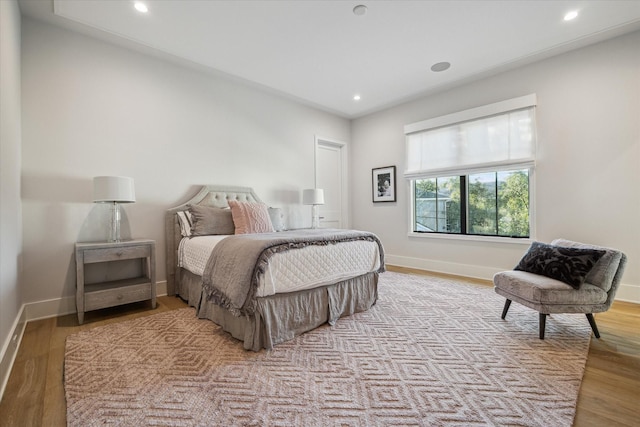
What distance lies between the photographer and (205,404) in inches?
57.0

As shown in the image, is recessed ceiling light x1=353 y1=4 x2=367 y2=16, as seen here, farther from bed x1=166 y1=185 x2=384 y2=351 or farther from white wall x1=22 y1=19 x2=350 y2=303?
white wall x1=22 y1=19 x2=350 y2=303

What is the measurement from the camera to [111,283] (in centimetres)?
285

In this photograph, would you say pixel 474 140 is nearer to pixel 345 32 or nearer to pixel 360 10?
pixel 345 32

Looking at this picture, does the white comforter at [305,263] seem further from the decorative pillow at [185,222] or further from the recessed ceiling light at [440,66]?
the recessed ceiling light at [440,66]

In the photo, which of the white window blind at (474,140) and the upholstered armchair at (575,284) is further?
the white window blind at (474,140)

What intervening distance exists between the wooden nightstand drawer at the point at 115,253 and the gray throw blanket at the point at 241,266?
2.84ft

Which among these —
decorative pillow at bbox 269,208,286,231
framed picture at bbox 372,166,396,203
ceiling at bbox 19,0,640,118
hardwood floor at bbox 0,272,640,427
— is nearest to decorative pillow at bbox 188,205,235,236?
decorative pillow at bbox 269,208,286,231

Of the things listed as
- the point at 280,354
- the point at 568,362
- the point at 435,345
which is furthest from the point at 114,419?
the point at 568,362

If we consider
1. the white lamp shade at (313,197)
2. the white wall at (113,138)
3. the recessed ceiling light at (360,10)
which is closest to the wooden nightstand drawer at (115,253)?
the white wall at (113,138)

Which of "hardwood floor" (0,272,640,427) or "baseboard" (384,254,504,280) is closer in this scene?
"hardwood floor" (0,272,640,427)

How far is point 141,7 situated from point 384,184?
409 centimetres

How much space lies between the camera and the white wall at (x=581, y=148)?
9.86 ft

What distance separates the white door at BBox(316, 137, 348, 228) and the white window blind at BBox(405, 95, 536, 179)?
137 cm

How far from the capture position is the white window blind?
12.1 feet
